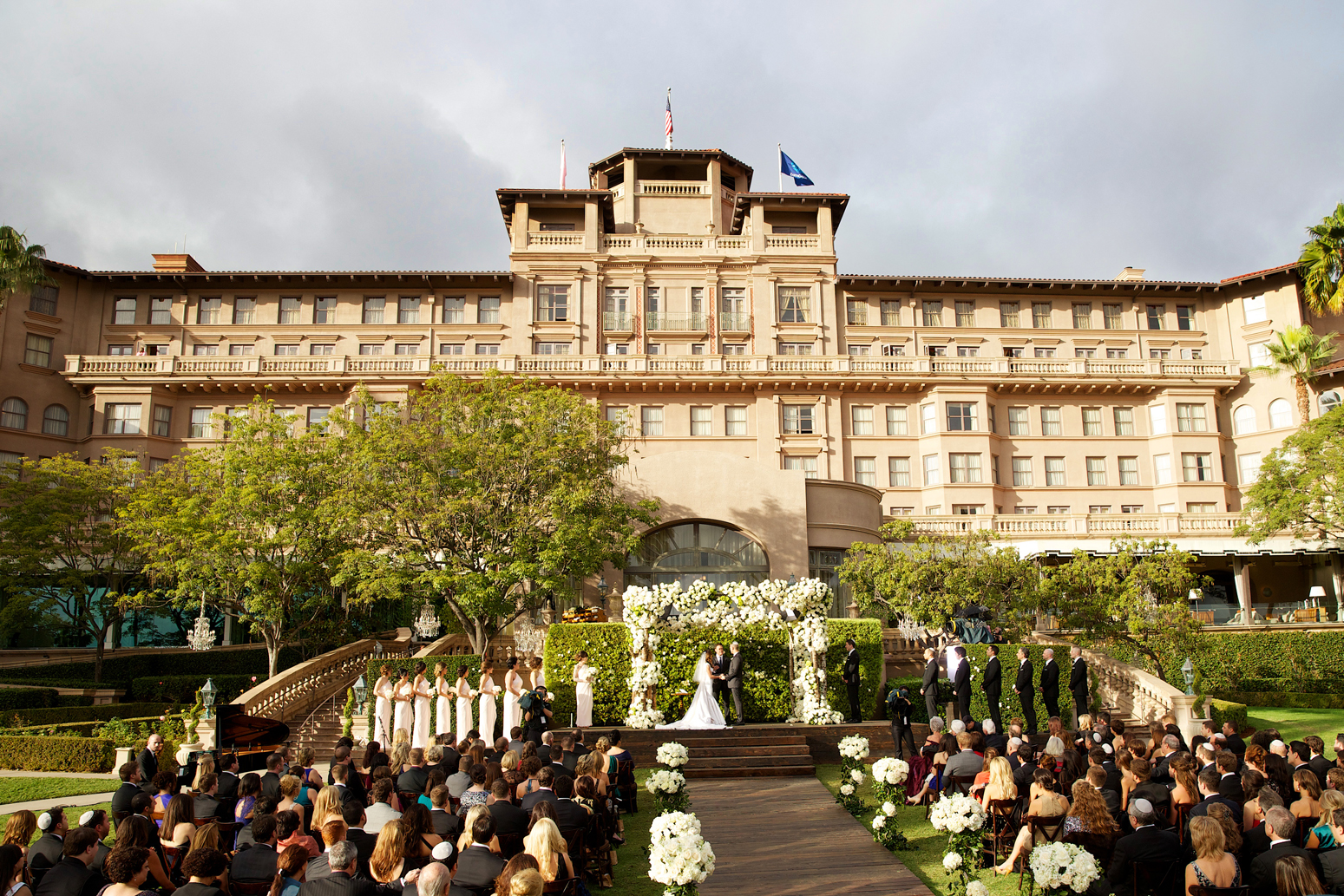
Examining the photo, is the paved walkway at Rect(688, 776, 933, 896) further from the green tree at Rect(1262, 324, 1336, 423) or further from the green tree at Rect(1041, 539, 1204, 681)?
the green tree at Rect(1262, 324, 1336, 423)

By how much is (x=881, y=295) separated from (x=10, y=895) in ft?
166

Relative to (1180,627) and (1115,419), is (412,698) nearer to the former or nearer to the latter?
(1180,627)

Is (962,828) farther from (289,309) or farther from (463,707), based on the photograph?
(289,309)

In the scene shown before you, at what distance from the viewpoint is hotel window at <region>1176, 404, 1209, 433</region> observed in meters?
50.0

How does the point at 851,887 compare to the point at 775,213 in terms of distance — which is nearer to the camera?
the point at 851,887

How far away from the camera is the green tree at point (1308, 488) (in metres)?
38.1

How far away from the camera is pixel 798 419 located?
47969 mm

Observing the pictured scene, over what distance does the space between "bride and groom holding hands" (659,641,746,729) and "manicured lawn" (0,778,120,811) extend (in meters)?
11.9

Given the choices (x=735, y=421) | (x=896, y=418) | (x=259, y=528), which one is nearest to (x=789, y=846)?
(x=259, y=528)

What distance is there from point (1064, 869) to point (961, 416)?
4149cm

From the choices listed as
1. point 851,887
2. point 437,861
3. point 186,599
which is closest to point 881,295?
point 186,599

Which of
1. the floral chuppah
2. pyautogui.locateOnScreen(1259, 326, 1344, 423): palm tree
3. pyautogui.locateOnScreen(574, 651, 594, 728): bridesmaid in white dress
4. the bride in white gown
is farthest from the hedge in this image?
pyautogui.locateOnScreen(1259, 326, 1344, 423): palm tree

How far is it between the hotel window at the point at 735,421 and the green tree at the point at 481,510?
17914 mm

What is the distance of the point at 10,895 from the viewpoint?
7.04m
